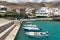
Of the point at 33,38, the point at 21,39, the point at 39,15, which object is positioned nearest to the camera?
the point at 21,39

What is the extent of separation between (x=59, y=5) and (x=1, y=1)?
34.7 m

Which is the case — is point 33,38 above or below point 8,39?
below

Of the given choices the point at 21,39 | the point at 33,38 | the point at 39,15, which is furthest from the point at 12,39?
the point at 39,15

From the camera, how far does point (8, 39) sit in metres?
21.2

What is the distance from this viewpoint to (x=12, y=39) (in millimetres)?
21625

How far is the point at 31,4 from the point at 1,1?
1805 centimetres

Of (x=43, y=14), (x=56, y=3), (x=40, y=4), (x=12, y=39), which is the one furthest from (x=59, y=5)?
(x=12, y=39)

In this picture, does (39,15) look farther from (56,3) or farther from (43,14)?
(56,3)

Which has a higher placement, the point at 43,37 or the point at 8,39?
the point at 8,39

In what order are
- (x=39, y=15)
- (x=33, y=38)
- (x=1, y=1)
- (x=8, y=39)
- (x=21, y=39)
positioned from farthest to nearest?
(x=1, y=1) < (x=39, y=15) < (x=33, y=38) < (x=21, y=39) < (x=8, y=39)

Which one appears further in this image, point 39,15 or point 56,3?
point 56,3

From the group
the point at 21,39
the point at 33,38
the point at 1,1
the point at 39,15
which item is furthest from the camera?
the point at 1,1

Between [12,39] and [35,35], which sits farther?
[35,35]

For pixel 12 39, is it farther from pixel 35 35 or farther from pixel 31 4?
pixel 31 4
